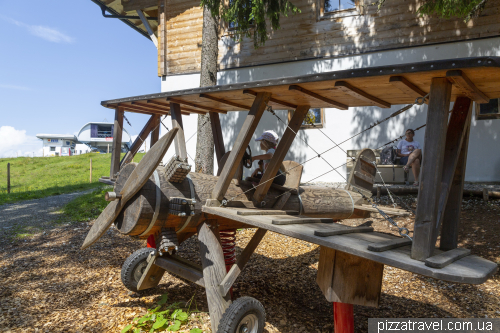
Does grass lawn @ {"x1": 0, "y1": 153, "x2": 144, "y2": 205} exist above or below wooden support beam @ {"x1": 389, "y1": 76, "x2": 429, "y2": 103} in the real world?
below

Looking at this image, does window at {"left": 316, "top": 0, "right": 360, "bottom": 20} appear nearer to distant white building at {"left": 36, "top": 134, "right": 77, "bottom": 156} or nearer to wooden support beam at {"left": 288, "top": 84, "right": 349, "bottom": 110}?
wooden support beam at {"left": 288, "top": 84, "right": 349, "bottom": 110}

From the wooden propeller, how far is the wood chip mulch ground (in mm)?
942

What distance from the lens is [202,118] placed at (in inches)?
299

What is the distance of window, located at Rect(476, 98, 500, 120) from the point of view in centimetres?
937

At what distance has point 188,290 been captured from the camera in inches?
183

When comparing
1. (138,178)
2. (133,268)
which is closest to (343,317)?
(138,178)

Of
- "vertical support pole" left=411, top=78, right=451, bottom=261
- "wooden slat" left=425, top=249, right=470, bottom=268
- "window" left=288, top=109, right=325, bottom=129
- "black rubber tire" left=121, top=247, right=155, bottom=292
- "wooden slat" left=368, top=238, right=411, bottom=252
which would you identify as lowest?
"black rubber tire" left=121, top=247, right=155, bottom=292

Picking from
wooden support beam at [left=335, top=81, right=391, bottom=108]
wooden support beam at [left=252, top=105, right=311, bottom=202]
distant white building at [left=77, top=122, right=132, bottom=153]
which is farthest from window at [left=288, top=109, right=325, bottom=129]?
distant white building at [left=77, top=122, right=132, bottom=153]

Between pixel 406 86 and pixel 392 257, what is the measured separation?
1458mm

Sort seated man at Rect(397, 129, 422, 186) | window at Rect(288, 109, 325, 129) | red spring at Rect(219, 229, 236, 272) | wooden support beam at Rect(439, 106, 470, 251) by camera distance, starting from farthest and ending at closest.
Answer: window at Rect(288, 109, 325, 129) < seated man at Rect(397, 129, 422, 186) < red spring at Rect(219, 229, 236, 272) < wooden support beam at Rect(439, 106, 470, 251)

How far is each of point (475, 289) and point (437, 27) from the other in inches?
288

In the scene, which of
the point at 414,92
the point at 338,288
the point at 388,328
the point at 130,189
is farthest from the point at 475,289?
the point at 130,189

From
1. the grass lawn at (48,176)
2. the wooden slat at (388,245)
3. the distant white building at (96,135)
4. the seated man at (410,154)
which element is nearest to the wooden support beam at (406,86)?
the wooden slat at (388,245)

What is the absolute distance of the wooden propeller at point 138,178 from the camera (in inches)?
125
